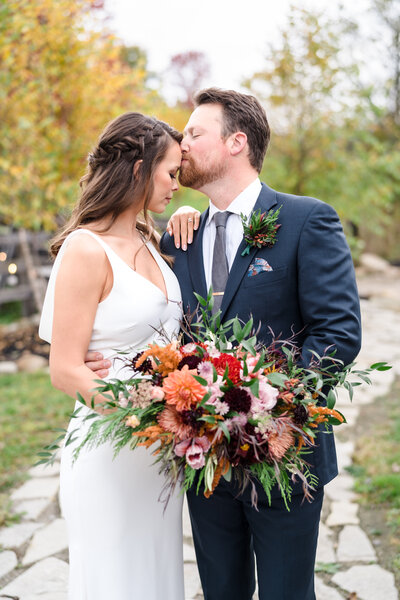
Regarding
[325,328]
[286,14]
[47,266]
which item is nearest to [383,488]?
[325,328]

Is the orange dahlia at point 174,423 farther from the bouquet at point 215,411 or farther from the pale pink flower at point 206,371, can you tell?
the pale pink flower at point 206,371

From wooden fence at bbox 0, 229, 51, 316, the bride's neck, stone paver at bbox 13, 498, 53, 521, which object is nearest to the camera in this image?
the bride's neck

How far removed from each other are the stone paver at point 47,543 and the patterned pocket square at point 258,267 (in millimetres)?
2443

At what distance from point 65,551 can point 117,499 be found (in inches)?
67.3

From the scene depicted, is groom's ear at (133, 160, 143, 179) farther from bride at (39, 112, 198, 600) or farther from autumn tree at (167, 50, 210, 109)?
autumn tree at (167, 50, 210, 109)

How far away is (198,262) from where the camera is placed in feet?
8.52

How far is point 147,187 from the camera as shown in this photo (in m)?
2.46

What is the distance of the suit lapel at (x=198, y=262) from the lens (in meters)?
2.50

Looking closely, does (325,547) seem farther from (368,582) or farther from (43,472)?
(43,472)

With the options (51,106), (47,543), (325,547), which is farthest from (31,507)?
(51,106)

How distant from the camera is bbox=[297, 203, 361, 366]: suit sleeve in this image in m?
2.20

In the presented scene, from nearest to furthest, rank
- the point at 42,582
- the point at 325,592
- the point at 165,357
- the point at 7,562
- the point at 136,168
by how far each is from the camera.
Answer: the point at 165,357, the point at 136,168, the point at 325,592, the point at 42,582, the point at 7,562

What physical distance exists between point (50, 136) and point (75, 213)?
5.81 metres

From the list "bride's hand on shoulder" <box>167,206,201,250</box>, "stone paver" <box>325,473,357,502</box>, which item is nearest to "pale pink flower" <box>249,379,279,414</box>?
"bride's hand on shoulder" <box>167,206,201,250</box>
